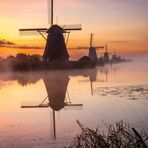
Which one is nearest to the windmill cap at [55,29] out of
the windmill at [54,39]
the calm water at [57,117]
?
the windmill at [54,39]

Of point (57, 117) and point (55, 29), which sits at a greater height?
point (55, 29)

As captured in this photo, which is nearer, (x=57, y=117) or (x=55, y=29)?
(x=57, y=117)

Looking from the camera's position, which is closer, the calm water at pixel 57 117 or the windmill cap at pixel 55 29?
the calm water at pixel 57 117

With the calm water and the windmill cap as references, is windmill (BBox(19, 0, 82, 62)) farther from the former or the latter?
the calm water

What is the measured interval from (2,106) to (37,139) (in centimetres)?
814

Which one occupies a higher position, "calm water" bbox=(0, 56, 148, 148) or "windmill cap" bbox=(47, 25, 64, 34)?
"windmill cap" bbox=(47, 25, 64, 34)

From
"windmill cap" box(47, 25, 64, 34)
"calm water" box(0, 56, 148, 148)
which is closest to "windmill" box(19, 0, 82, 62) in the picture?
"windmill cap" box(47, 25, 64, 34)

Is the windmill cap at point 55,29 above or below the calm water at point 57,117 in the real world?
above

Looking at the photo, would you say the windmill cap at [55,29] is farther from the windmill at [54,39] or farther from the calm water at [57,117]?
the calm water at [57,117]

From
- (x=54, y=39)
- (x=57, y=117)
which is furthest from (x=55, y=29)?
(x=57, y=117)

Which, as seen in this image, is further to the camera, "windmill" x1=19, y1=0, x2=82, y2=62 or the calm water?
"windmill" x1=19, y1=0, x2=82, y2=62

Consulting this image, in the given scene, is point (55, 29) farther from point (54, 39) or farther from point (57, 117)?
point (57, 117)

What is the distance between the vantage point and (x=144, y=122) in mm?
12086

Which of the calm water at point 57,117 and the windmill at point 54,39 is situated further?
the windmill at point 54,39
